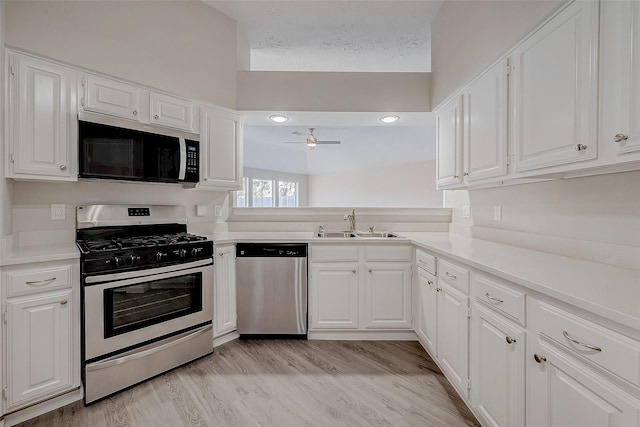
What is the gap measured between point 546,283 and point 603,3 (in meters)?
1.07

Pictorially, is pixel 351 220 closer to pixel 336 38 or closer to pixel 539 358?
pixel 336 38

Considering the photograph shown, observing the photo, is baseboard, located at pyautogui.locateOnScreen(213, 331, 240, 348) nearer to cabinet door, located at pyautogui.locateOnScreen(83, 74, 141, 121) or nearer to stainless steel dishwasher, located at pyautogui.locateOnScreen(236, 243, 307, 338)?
stainless steel dishwasher, located at pyautogui.locateOnScreen(236, 243, 307, 338)

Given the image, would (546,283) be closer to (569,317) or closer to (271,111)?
(569,317)

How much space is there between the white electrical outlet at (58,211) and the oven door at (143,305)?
67cm

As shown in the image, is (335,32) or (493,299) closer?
(493,299)

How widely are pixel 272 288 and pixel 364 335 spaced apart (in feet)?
3.05

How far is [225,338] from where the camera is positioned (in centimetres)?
277

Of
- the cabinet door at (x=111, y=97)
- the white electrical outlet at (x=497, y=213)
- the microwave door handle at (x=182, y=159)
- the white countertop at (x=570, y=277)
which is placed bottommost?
the white countertop at (x=570, y=277)

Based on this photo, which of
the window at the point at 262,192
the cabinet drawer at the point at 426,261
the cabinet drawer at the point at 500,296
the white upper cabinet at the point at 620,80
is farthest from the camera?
the window at the point at 262,192

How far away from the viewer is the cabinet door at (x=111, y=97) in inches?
85.3

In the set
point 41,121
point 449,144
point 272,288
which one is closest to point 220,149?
point 41,121

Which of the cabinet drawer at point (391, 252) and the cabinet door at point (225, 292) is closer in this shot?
the cabinet door at point (225, 292)

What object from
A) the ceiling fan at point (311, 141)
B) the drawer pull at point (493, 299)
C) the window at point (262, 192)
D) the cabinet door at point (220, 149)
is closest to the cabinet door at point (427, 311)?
the drawer pull at point (493, 299)

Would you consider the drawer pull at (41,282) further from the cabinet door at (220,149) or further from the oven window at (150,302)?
the cabinet door at (220,149)
